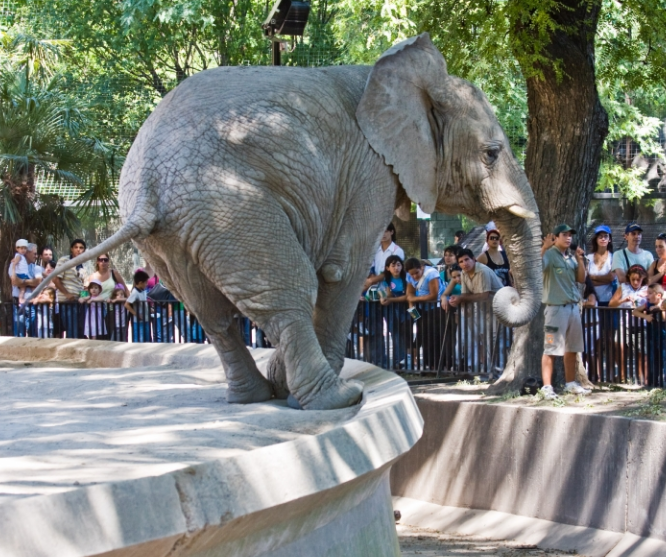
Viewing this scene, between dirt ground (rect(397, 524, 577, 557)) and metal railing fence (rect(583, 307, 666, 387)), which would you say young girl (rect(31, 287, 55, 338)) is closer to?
dirt ground (rect(397, 524, 577, 557))

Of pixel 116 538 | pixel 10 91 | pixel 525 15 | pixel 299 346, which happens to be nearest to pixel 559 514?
pixel 299 346

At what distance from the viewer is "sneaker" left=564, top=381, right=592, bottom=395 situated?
979 centimetres

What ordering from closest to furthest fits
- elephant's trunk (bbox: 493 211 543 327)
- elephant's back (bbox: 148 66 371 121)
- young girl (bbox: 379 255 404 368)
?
elephant's back (bbox: 148 66 371 121)
elephant's trunk (bbox: 493 211 543 327)
young girl (bbox: 379 255 404 368)

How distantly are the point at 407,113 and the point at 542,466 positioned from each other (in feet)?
12.3

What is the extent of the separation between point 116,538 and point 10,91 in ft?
48.8

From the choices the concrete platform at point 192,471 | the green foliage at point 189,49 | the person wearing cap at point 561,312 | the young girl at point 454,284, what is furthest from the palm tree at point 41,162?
the concrete platform at point 192,471

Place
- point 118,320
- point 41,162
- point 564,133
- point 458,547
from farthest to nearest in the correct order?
1. point 41,162
2. point 118,320
3. point 564,133
4. point 458,547

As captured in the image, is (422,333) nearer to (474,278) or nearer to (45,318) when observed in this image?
(474,278)

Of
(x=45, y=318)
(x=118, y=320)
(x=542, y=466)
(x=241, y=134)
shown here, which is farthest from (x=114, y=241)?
(x=45, y=318)

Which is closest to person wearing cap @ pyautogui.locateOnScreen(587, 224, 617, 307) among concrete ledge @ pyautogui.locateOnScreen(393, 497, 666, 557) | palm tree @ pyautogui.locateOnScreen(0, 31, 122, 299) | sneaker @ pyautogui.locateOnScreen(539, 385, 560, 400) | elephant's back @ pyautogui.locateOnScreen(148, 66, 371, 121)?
sneaker @ pyautogui.locateOnScreen(539, 385, 560, 400)

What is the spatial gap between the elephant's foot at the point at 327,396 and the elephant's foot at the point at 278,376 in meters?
0.47

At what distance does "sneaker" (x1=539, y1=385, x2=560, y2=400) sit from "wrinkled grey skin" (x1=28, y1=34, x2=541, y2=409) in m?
2.95

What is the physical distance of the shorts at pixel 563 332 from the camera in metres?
9.82

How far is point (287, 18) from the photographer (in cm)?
1180
